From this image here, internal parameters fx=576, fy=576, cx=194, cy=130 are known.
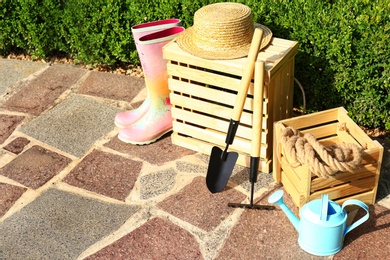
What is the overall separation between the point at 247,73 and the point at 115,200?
128 cm

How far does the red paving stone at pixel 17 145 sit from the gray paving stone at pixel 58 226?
2.19 ft

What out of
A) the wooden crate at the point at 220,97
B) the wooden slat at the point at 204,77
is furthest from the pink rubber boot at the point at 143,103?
the wooden slat at the point at 204,77

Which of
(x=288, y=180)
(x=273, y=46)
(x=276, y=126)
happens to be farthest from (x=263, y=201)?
(x=273, y=46)

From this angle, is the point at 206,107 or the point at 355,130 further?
the point at 206,107

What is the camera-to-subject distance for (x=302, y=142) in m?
3.41

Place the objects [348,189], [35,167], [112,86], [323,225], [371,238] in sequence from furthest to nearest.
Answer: [112,86] → [35,167] → [348,189] → [371,238] → [323,225]

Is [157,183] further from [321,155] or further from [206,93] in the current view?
[321,155]

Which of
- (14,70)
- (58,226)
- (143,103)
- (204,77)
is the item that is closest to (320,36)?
(204,77)

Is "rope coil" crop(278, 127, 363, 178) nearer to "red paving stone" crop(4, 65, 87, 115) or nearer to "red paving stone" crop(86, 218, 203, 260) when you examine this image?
"red paving stone" crop(86, 218, 203, 260)

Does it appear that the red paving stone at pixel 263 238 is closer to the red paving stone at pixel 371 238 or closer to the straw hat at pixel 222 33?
the red paving stone at pixel 371 238

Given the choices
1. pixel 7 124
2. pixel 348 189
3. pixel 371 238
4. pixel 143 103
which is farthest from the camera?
pixel 7 124

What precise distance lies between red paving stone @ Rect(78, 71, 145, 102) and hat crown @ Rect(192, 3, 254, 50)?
137 cm

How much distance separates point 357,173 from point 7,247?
7.36 feet

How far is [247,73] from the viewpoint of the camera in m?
3.54
